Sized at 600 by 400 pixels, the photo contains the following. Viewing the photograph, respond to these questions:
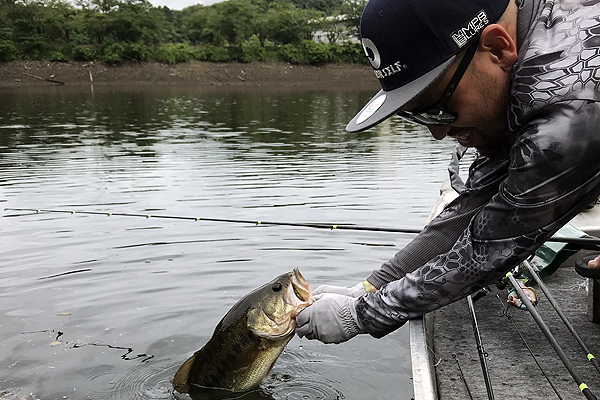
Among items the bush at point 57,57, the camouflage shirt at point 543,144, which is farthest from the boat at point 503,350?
the bush at point 57,57

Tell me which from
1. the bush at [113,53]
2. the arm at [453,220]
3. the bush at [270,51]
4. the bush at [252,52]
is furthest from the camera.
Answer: the bush at [270,51]

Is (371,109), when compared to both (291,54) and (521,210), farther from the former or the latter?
(291,54)

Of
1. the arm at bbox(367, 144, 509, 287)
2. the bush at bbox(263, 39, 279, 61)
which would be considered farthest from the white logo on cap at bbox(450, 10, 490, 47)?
the bush at bbox(263, 39, 279, 61)

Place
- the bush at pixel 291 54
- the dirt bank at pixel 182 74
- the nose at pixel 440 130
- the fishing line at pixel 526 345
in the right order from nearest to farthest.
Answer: the nose at pixel 440 130 < the fishing line at pixel 526 345 < the dirt bank at pixel 182 74 < the bush at pixel 291 54

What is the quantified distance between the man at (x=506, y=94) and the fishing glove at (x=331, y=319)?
0.83m

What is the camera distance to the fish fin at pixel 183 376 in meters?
4.08

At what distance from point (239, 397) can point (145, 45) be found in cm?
6656

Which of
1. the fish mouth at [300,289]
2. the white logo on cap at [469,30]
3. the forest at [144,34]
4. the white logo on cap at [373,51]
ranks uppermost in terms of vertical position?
the forest at [144,34]

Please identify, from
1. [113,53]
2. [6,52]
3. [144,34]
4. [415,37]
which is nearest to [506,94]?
[415,37]

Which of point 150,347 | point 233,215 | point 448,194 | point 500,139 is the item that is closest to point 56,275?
point 150,347

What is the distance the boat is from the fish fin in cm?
146

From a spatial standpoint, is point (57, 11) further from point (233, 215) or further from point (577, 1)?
point (577, 1)

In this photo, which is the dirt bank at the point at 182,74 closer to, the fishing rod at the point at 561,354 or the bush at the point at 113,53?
the bush at the point at 113,53

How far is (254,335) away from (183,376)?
2.44 feet
